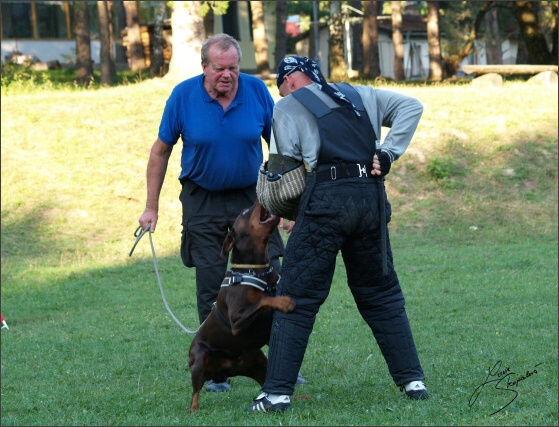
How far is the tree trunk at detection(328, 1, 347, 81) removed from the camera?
3014 cm

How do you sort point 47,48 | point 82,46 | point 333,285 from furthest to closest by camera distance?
point 47,48 < point 82,46 < point 333,285

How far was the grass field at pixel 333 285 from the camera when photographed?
5602 mm

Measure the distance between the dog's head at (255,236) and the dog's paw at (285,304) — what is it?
0.42 meters

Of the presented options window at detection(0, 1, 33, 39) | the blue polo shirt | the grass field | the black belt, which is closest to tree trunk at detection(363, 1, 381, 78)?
the grass field

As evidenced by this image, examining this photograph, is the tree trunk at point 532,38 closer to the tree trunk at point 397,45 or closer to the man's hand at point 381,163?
the tree trunk at point 397,45

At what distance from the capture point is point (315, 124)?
498cm

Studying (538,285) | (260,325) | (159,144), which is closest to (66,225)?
(538,285)

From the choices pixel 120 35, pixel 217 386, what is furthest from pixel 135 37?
pixel 217 386

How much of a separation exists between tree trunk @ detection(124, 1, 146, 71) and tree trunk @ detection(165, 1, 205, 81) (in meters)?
12.4

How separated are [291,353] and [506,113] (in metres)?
14.5

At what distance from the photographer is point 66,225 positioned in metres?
14.7

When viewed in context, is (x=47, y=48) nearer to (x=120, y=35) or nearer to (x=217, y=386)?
(x=120, y=35)

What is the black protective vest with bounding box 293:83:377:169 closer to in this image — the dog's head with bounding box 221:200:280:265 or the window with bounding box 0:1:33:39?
the dog's head with bounding box 221:200:280:265
